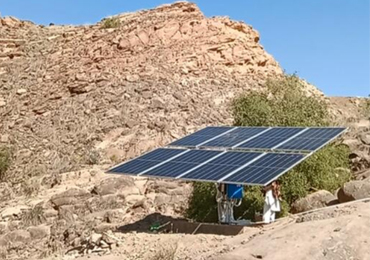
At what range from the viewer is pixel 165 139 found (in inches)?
1104

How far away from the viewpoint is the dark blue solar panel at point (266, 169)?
36.4 feet

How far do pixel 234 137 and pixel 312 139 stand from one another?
2.33 metres

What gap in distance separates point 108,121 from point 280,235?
2190 cm

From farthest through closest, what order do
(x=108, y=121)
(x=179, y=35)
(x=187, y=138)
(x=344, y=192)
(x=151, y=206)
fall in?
(x=179, y=35), (x=108, y=121), (x=151, y=206), (x=187, y=138), (x=344, y=192)

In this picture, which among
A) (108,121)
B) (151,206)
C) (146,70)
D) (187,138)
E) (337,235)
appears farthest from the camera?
(146,70)

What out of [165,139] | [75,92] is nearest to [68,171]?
[165,139]

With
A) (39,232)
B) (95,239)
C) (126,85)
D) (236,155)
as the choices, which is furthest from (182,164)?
(126,85)

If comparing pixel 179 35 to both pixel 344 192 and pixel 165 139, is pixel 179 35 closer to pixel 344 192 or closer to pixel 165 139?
pixel 165 139

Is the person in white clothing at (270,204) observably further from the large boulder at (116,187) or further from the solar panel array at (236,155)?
the large boulder at (116,187)

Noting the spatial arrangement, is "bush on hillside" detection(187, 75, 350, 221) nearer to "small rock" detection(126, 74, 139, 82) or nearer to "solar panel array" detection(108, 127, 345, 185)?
"solar panel array" detection(108, 127, 345, 185)

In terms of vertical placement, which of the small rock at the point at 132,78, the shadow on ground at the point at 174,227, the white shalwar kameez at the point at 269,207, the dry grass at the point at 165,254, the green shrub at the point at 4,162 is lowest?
the dry grass at the point at 165,254

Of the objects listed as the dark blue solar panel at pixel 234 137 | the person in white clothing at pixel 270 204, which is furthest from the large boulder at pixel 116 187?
the person in white clothing at pixel 270 204

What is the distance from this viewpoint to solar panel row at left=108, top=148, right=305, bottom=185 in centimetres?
1141

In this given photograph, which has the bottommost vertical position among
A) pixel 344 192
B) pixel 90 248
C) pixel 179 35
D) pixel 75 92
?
pixel 90 248
